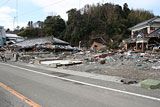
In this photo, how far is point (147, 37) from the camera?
86.5 feet

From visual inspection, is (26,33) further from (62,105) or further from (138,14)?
(62,105)

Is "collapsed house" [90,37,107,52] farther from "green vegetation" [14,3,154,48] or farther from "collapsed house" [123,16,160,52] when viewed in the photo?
"collapsed house" [123,16,160,52]

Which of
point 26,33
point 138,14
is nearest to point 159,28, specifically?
point 138,14

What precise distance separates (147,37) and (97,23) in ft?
103

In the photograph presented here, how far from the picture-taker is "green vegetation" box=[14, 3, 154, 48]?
172ft

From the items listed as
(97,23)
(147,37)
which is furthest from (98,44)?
(147,37)

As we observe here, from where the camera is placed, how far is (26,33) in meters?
74.5

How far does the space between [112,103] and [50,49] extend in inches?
1204

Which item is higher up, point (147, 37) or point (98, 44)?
point (147, 37)

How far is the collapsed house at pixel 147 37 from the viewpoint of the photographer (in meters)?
25.7

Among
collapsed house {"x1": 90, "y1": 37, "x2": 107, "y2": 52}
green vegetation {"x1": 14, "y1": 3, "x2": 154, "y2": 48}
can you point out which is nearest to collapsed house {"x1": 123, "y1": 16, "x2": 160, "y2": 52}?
collapsed house {"x1": 90, "y1": 37, "x2": 107, "y2": 52}

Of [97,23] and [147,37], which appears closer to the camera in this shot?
[147,37]

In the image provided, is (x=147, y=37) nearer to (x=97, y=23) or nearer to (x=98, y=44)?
(x=98, y=44)

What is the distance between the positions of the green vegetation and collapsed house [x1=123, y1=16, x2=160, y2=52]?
15456mm
